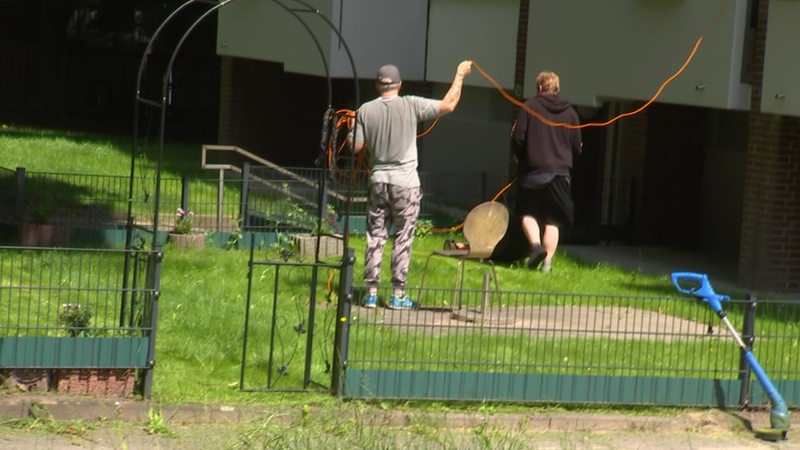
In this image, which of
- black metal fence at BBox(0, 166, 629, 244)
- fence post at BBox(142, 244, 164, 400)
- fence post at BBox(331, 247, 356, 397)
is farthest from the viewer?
black metal fence at BBox(0, 166, 629, 244)

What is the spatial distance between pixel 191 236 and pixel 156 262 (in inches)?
236

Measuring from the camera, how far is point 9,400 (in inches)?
315

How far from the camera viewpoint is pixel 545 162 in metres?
13.0

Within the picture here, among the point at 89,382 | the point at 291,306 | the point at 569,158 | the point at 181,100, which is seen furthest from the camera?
the point at 181,100

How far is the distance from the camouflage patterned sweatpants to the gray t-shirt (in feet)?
0.24

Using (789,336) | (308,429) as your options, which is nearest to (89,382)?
(308,429)

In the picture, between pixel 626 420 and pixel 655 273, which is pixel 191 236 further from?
pixel 626 420

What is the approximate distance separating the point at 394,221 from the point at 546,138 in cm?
262

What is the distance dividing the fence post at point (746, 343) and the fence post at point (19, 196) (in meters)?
7.78

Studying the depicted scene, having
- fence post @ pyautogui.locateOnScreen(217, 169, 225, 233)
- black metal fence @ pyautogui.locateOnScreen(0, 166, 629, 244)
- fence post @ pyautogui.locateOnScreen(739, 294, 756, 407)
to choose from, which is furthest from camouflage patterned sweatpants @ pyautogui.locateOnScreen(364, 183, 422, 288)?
fence post @ pyautogui.locateOnScreen(217, 169, 225, 233)

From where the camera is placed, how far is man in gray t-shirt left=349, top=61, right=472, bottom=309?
10.8m

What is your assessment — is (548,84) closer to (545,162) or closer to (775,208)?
(545,162)

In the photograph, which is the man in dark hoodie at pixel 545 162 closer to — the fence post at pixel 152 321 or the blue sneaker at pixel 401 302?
the blue sneaker at pixel 401 302

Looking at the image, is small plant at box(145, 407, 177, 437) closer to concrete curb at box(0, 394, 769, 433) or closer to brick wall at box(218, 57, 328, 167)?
concrete curb at box(0, 394, 769, 433)
